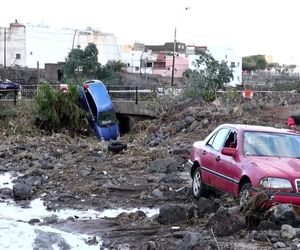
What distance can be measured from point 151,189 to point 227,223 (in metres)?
5.14

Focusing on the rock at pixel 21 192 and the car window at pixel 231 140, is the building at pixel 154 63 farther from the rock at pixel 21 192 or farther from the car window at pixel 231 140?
the car window at pixel 231 140

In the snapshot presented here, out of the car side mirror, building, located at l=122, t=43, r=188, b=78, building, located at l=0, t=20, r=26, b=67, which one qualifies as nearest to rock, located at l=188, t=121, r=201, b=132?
the car side mirror

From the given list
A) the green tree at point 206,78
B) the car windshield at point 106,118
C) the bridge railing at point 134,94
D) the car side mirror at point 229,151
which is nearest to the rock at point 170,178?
the car side mirror at point 229,151

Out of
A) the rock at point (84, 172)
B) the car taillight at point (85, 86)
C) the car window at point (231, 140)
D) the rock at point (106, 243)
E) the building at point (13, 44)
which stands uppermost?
the building at point (13, 44)

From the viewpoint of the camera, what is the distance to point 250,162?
9.58m

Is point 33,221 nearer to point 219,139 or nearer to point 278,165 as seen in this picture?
point 219,139

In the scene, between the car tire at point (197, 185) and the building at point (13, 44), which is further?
the building at point (13, 44)

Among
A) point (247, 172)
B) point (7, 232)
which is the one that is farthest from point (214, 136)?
point (7, 232)

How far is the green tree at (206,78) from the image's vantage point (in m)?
29.3

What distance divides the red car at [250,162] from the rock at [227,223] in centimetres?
82

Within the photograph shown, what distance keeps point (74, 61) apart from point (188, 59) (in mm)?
39430

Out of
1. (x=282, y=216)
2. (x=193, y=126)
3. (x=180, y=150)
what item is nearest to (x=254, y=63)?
(x=193, y=126)

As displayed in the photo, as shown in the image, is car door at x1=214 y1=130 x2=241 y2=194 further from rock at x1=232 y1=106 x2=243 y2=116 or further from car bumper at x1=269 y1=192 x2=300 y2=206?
rock at x1=232 y1=106 x2=243 y2=116

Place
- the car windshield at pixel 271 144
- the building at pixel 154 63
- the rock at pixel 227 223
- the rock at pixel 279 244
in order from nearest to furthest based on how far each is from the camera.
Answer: the rock at pixel 279 244 < the rock at pixel 227 223 < the car windshield at pixel 271 144 < the building at pixel 154 63
